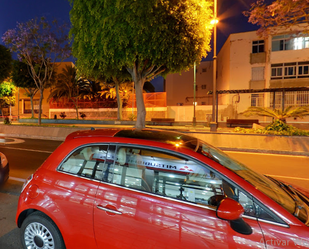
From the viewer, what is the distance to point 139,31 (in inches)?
376

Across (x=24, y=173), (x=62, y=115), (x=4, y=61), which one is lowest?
(x=24, y=173)

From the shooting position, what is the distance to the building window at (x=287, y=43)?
26.0 m

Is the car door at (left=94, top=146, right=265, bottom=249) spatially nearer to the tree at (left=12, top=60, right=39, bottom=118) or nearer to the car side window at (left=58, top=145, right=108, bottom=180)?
the car side window at (left=58, top=145, right=108, bottom=180)

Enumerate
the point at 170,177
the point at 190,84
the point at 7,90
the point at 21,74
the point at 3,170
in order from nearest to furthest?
the point at 170,177 < the point at 3,170 < the point at 21,74 < the point at 7,90 < the point at 190,84

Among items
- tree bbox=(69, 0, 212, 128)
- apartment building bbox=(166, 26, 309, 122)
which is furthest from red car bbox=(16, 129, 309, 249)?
apartment building bbox=(166, 26, 309, 122)

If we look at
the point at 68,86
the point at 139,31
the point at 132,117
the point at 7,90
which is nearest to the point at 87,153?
the point at 139,31

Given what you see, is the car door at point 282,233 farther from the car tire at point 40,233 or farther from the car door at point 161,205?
the car tire at point 40,233

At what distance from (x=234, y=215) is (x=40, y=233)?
2.11m

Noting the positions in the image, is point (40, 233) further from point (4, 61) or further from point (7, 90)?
point (7, 90)

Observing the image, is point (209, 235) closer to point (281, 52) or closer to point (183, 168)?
point (183, 168)

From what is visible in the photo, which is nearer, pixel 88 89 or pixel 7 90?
pixel 7 90

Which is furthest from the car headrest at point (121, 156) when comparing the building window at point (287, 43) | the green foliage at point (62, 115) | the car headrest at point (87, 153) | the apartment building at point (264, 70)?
the green foliage at point (62, 115)

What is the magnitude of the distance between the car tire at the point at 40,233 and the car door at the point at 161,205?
0.53 metres

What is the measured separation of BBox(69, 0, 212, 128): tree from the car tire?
879 centimetres
